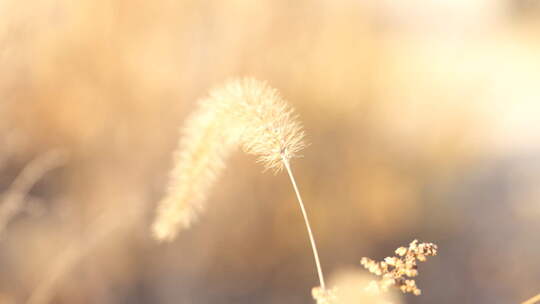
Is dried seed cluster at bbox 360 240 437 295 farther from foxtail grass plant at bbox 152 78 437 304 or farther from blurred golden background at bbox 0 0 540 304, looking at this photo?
blurred golden background at bbox 0 0 540 304

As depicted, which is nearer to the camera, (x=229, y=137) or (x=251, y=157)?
(x=229, y=137)

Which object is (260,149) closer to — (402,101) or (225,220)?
(225,220)

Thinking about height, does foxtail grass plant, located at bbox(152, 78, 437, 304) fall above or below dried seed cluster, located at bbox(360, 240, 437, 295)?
above

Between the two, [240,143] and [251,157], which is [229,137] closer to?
[240,143]

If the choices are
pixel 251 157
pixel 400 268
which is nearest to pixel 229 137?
pixel 400 268

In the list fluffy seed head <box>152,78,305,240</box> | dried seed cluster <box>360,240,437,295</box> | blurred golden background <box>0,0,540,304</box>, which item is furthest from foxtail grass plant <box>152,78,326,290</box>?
blurred golden background <box>0,0,540,304</box>

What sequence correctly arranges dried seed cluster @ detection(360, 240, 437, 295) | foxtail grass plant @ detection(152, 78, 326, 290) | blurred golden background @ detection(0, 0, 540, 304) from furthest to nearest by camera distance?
blurred golden background @ detection(0, 0, 540, 304) → foxtail grass plant @ detection(152, 78, 326, 290) → dried seed cluster @ detection(360, 240, 437, 295)

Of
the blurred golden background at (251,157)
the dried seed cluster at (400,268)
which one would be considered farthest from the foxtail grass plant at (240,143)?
the blurred golden background at (251,157)
